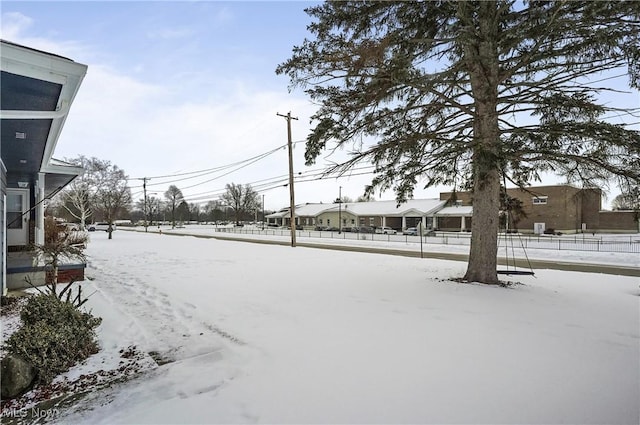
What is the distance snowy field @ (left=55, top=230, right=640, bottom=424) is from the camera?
3.18 meters

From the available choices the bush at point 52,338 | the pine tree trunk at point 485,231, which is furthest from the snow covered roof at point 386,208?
the bush at point 52,338

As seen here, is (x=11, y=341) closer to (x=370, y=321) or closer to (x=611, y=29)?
(x=370, y=321)

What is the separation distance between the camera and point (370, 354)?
4.36 m

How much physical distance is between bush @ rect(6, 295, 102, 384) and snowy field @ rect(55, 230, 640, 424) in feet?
0.75

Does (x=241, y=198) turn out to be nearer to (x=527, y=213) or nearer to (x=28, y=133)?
(x=527, y=213)

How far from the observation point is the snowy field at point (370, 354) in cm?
Answer: 318

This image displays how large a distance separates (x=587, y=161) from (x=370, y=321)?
19.6 feet

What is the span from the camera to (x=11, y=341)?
3908mm

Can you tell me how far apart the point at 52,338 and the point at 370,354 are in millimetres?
3770

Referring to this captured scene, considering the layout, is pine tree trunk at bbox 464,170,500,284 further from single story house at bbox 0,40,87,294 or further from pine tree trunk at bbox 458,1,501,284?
single story house at bbox 0,40,87,294

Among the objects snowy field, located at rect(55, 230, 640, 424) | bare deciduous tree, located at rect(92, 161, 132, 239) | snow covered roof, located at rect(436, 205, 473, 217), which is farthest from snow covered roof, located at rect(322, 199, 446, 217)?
snowy field, located at rect(55, 230, 640, 424)

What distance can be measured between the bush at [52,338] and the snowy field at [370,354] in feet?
0.75

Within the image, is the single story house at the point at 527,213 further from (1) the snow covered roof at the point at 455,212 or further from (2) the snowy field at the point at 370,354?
(2) the snowy field at the point at 370,354

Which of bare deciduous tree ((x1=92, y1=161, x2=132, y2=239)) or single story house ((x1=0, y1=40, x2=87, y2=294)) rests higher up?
bare deciduous tree ((x1=92, y1=161, x2=132, y2=239))
